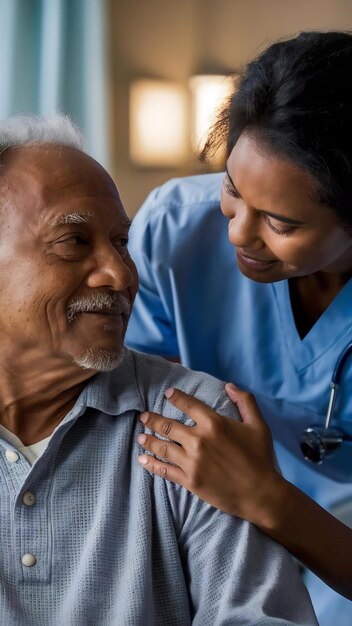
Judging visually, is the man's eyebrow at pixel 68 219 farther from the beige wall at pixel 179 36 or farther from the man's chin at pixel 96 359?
the beige wall at pixel 179 36

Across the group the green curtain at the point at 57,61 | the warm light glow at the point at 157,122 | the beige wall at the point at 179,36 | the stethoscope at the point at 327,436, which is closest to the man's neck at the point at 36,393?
the stethoscope at the point at 327,436

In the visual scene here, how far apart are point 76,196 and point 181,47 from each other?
123 inches

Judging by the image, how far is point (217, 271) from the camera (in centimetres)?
179

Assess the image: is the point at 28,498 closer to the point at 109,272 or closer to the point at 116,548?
the point at 116,548

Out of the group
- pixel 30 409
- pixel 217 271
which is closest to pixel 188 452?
pixel 30 409

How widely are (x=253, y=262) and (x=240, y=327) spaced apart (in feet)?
0.98

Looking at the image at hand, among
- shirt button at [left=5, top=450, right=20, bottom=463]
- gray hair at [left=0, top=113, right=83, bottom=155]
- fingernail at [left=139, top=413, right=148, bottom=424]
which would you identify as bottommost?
shirt button at [left=5, top=450, right=20, bottom=463]

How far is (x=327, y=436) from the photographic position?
5.38ft

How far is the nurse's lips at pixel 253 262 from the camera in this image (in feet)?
4.89

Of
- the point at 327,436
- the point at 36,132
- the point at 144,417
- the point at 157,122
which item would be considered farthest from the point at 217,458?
the point at 157,122

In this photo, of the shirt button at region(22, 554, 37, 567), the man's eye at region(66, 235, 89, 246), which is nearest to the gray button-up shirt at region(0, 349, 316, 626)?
the shirt button at region(22, 554, 37, 567)

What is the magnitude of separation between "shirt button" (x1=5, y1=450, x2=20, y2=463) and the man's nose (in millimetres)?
293

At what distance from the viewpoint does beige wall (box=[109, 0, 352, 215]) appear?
13.7 feet

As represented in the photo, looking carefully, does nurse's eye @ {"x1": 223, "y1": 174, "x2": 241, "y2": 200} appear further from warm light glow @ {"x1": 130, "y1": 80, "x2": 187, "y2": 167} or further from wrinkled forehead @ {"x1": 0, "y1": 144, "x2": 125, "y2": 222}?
warm light glow @ {"x1": 130, "y1": 80, "x2": 187, "y2": 167}
